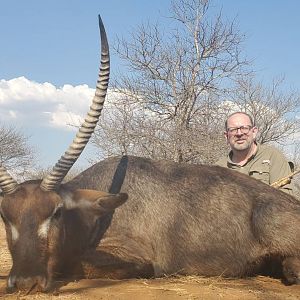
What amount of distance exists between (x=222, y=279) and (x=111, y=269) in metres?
1.16

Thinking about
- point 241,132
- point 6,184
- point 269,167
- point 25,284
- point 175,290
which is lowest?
point 175,290

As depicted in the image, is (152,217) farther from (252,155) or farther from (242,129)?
(252,155)

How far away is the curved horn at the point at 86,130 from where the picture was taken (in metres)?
4.86

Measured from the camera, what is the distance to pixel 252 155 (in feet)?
25.5

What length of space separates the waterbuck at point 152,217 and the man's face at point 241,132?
56.7 inches

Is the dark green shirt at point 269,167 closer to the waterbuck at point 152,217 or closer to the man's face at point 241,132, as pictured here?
the man's face at point 241,132

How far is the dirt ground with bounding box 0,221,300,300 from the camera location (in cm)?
446

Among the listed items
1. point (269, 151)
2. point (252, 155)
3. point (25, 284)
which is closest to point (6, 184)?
point (25, 284)

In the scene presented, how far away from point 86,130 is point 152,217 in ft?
4.20

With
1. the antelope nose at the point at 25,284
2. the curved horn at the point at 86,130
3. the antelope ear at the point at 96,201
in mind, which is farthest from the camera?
the antelope ear at the point at 96,201

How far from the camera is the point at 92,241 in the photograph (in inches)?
215

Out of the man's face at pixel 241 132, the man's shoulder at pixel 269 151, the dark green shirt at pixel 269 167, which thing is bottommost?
the dark green shirt at pixel 269 167

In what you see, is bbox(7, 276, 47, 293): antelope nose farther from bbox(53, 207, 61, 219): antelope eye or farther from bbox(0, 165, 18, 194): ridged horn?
bbox(0, 165, 18, 194): ridged horn

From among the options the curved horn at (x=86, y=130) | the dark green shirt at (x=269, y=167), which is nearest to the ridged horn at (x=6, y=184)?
the curved horn at (x=86, y=130)
